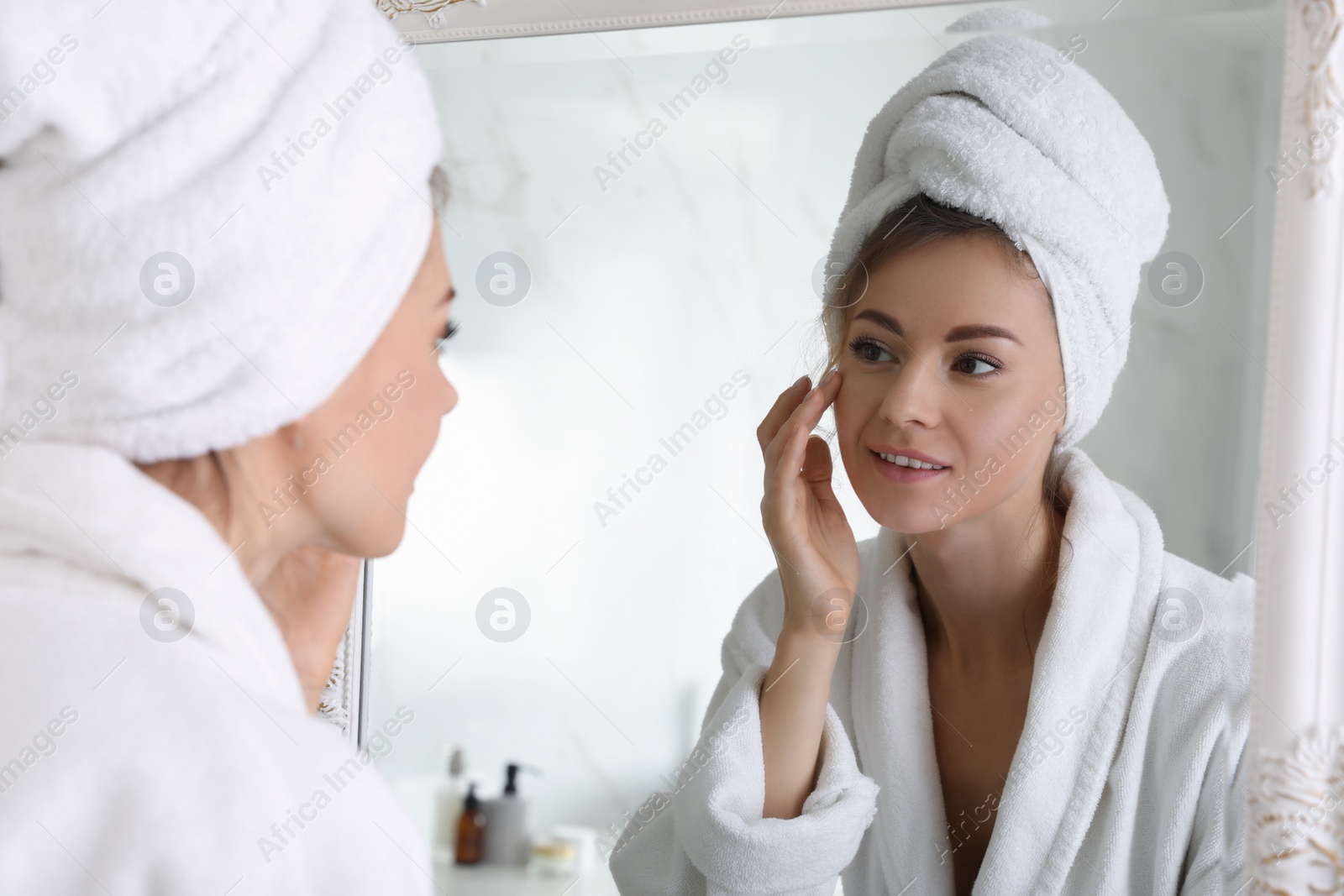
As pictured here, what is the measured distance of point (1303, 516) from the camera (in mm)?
549

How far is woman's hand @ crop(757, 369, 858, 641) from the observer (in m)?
0.74

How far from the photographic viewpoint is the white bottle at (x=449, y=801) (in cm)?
85

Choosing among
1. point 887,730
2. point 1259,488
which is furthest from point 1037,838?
point 1259,488

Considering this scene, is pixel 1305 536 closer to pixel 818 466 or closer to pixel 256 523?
pixel 818 466

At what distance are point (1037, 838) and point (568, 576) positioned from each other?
0.41 m

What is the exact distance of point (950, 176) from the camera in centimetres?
69

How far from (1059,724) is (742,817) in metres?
0.24
